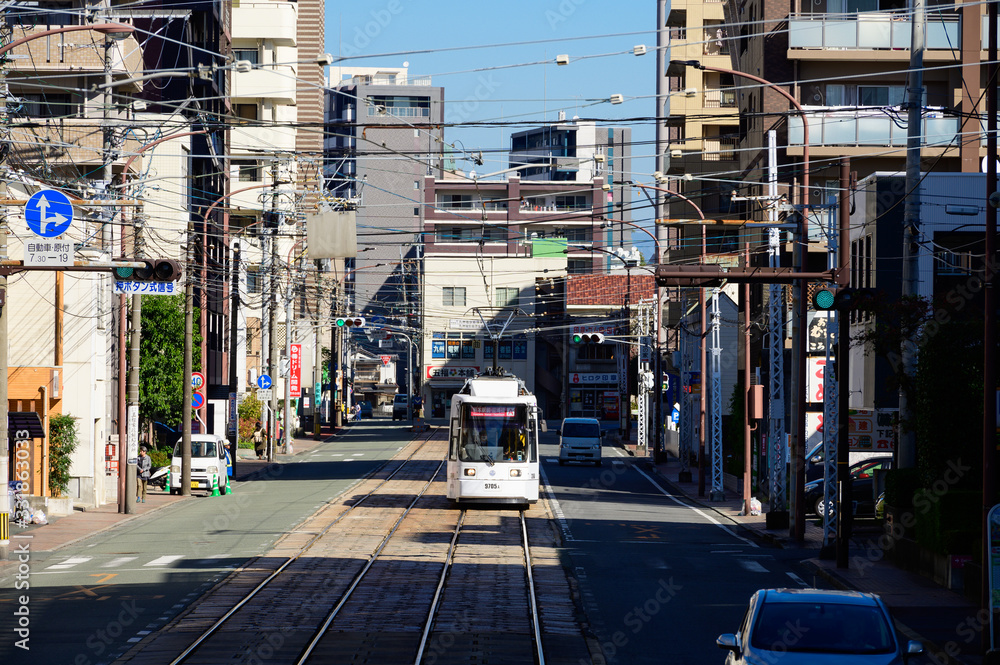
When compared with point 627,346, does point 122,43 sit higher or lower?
higher

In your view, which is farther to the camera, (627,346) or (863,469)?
(627,346)

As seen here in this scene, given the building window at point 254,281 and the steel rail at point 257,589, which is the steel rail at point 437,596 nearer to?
the steel rail at point 257,589

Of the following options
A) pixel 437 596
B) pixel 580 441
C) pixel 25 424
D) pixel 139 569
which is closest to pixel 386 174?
pixel 580 441

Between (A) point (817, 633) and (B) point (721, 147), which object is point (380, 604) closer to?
(A) point (817, 633)

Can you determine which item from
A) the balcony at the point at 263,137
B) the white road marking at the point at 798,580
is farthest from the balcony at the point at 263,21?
the white road marking at the point at 798,580

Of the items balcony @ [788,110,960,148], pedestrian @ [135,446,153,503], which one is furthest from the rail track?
Answer: balcony @ [788,110,960,148]

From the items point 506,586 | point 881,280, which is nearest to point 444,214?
point 881,280

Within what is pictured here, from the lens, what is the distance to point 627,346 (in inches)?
3834

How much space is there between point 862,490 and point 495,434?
9863mm

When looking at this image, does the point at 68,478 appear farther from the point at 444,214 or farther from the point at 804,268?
the point at 444,214

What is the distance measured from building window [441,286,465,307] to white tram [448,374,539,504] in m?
74.9

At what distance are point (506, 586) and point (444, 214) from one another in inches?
3711

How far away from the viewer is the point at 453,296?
109938mm

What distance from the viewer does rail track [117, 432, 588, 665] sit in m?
15.0
